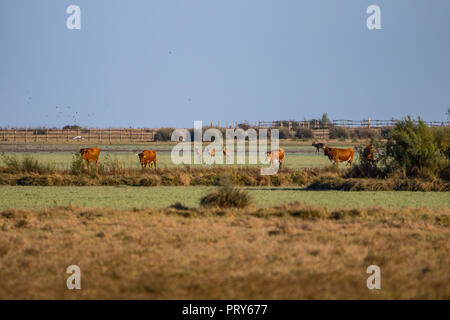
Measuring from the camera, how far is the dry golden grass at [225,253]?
8375 millimetres

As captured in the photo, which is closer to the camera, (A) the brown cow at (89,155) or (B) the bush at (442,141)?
(B) the bush at (442,141)

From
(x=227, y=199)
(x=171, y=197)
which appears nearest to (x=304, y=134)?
(x=171, y=197)

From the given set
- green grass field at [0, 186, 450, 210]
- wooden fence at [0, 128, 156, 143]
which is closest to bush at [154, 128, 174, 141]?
wooden fence at [0, 128, 156, 143]

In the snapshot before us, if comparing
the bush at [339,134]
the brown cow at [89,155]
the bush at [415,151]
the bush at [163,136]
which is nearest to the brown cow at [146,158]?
the brown cow at [89,155]

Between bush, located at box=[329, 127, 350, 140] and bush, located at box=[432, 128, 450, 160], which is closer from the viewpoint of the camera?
bush, located at box=[432, 128, 450, 160]

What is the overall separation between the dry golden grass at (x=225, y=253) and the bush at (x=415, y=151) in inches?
287

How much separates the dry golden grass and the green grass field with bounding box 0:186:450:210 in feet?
7.87

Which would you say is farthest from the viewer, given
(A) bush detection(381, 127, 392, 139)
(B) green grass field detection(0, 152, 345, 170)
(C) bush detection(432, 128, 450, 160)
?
(B) green grass field detection(0, 152, 345, 170)

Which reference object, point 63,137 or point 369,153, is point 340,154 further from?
point 63,137

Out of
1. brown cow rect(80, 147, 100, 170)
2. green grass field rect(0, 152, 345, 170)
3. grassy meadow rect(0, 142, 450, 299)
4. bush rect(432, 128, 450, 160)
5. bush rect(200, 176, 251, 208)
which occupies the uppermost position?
bush rect(432, 128, 450, 160)

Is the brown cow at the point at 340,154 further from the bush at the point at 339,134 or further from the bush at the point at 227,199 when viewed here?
the bush at the point at 339,134

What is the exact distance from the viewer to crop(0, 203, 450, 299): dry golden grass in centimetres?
838

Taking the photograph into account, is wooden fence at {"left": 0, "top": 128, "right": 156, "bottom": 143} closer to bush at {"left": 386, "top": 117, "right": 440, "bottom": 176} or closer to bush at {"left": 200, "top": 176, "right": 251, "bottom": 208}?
bush at {"left": 386, "top": 117, "right": 440, "bottom": 176}
